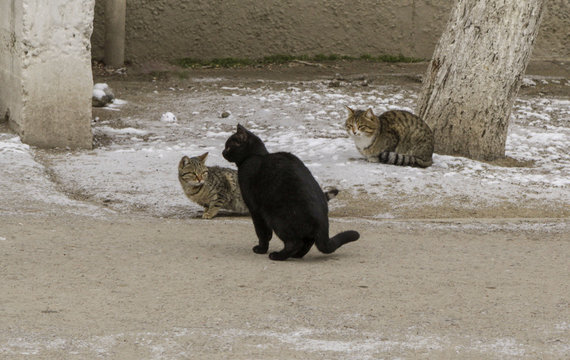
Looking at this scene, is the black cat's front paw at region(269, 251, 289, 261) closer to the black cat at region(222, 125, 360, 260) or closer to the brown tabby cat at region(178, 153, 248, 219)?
the black cat at region(222, 125, 360, 260)

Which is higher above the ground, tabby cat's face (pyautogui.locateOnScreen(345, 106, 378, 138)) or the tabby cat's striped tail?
tabby cat's face (pyautogui.locateOnScreen(345, 106, 378, 138))

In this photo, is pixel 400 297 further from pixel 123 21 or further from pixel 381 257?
pixel 123 21

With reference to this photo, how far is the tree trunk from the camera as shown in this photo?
850 centimetres

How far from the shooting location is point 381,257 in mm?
5594

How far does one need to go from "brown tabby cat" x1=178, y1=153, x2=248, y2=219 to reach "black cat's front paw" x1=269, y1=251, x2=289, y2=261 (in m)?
1.65

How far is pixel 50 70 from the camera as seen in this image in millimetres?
8641

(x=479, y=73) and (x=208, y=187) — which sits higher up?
(x=479, y=73)

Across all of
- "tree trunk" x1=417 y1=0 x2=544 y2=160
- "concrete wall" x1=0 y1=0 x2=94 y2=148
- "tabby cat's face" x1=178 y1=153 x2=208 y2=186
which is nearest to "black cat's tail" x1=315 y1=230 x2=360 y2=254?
"tabby cat's face" x1=178 y1=153 x2=208 y2=186

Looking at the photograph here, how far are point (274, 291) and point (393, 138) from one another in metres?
4.00

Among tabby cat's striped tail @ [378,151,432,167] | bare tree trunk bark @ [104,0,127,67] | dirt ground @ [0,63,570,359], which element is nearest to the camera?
dirt ground @ [0,63,570,359]

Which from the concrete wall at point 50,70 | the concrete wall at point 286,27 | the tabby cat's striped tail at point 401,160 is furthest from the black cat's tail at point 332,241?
the concrete wall at point 286,27

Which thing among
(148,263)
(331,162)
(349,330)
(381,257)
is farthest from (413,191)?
(349,330)

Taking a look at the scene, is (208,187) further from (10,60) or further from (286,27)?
(286,27)

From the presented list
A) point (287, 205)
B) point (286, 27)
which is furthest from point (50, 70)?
point (286, 27)
